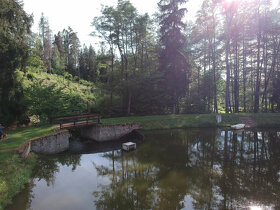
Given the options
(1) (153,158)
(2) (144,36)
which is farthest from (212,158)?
(2) (144,36)

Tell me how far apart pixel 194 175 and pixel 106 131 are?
9.10 m

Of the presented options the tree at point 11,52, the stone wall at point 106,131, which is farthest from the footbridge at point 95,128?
the tree at point 11,52

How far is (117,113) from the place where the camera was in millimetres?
22281

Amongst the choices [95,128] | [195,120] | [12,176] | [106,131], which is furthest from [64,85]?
[12,176]

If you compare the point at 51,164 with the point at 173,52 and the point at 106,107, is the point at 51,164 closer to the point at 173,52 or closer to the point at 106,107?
the point at 106,107

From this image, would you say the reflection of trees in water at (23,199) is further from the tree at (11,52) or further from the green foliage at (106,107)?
the green foliage at (106,107)

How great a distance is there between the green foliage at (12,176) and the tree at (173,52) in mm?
17700

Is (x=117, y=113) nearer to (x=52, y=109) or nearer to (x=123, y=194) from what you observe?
(x=52, y=109)

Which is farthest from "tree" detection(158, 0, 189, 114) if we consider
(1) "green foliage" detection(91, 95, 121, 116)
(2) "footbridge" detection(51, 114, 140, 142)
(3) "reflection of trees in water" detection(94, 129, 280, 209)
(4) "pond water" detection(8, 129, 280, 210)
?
(4) "pond water" detection(8, 129, 280, 210)

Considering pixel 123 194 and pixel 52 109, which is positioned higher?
pixel 52 109

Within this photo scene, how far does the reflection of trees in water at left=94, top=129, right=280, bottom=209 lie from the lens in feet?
19.7

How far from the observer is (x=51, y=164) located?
30.3 feet

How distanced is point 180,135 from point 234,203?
10.4 metres

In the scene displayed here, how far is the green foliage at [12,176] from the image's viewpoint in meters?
5.81
